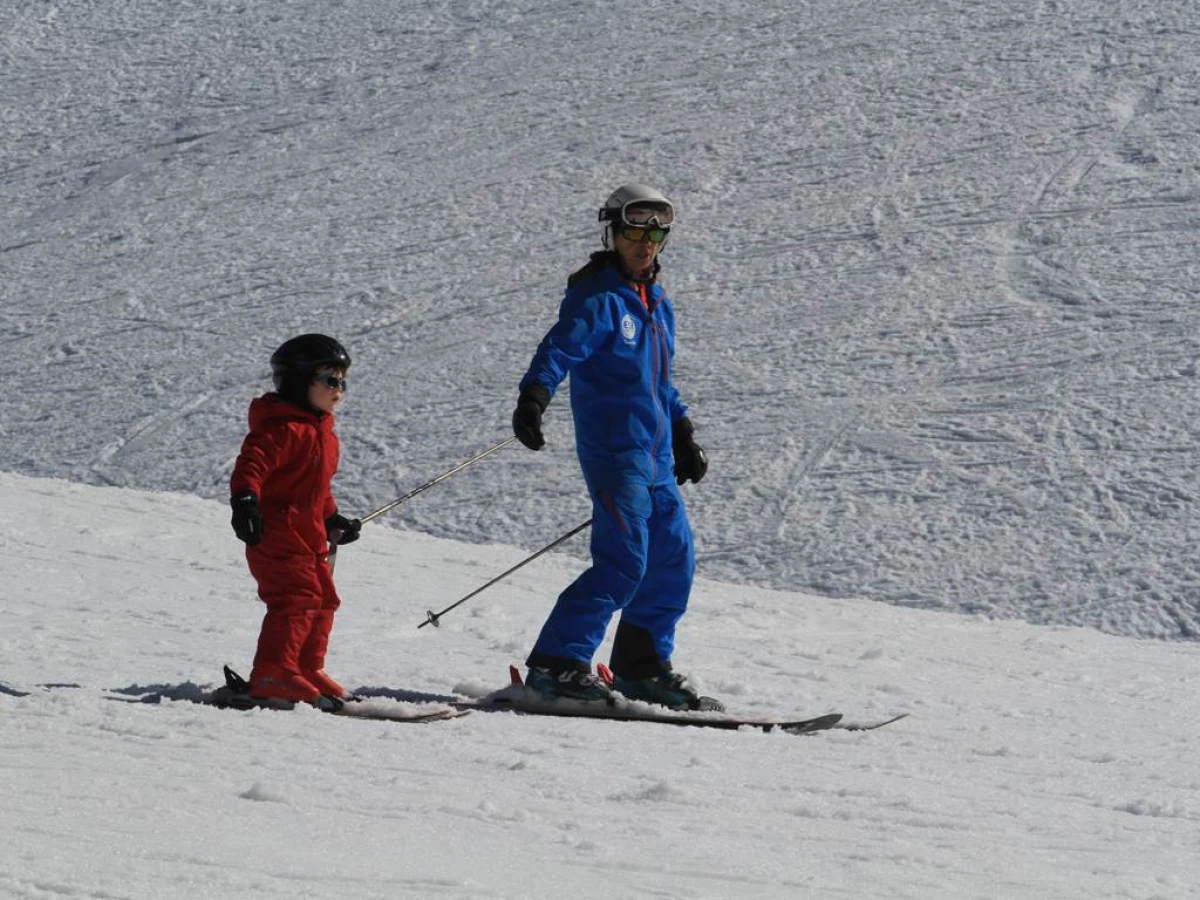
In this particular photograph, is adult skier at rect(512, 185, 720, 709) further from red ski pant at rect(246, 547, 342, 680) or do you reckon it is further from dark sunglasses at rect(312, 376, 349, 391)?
red ski pant at rect(246, 547, 342, 680)

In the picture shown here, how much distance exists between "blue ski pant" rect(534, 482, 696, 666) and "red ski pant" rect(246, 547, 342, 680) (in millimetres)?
631

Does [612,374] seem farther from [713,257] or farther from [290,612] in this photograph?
[713,257]

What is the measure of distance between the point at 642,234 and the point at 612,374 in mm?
416

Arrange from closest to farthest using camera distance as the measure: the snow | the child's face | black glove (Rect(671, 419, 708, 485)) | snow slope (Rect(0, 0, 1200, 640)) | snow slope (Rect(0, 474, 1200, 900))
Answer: snow slope (Rect(0, 474, 1200, 900)) < the snow < the child's face < black glove (Rect(671, 419, 708, 485)) < snow slope (Rect(0, 0, 1200, 640))

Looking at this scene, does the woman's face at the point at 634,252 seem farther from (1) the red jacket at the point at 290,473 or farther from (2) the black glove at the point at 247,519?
(2) the black glove at the point at 247,519

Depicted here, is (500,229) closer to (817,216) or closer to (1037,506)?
(817,216)

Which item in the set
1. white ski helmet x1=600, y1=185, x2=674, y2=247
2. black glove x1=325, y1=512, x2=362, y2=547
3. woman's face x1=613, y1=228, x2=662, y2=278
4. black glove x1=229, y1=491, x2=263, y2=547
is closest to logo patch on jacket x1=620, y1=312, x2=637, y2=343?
woman's face x1=613, y1=228, x2=662, y2=278

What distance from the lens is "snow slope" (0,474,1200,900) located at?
9.25ft

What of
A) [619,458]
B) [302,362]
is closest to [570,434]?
[619,458]

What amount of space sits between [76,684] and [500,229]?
32.7ft

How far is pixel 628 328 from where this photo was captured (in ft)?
15.9

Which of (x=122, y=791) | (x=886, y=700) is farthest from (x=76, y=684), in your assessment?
(x=886, y=700)

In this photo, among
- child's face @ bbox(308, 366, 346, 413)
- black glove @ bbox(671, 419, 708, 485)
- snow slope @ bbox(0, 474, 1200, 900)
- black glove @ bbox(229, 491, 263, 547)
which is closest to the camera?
snow slope @ bbox(0, 474, 1200, 900)

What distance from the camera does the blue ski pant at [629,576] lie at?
4738mm
